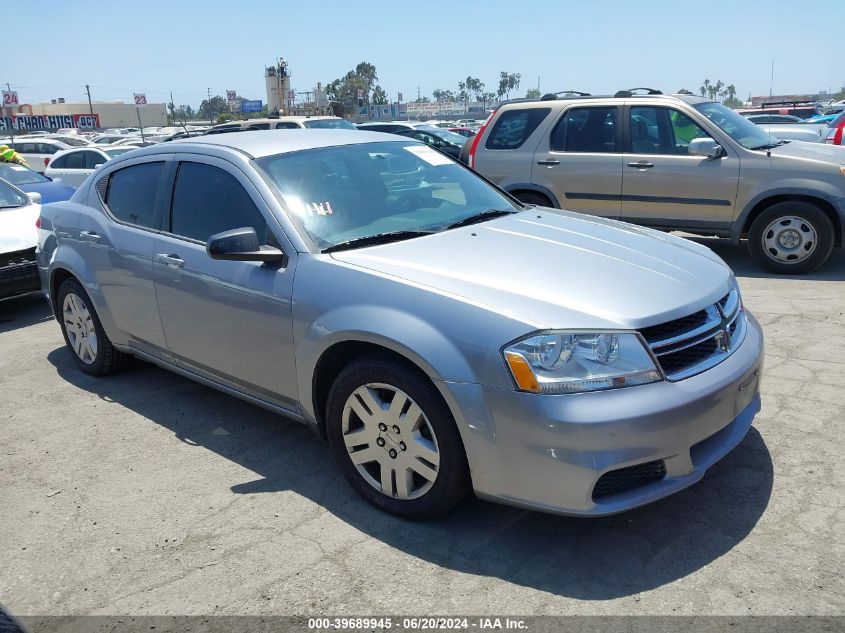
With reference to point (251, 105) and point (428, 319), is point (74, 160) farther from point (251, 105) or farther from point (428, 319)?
point (251, 105)

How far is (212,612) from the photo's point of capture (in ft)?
9.04

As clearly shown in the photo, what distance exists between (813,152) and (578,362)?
599cm

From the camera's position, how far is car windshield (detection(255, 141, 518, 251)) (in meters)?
3.66

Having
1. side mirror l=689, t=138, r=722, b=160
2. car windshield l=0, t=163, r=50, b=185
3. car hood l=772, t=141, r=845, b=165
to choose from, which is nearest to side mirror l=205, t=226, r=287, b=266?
side mirror l=689, t=138, r=722, b=160

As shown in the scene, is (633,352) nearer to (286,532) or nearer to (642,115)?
(286,532)

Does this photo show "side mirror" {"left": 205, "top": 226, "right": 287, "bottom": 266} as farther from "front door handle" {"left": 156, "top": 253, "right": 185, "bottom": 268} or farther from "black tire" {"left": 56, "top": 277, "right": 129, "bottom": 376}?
"black tire" {"left": 56, "top": 277, "right": 129, "bottom": 376}

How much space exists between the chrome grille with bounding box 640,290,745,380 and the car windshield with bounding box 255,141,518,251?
1342mm

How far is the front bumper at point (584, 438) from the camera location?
8.80 feet

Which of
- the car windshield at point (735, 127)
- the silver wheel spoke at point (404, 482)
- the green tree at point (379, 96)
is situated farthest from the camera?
the green tree at point (379, 96)

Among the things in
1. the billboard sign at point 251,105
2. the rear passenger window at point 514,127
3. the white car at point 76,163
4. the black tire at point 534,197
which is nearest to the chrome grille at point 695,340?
the black tire at point 534,197

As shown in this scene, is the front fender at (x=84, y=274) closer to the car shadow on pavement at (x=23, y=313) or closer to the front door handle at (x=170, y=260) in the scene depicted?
the front door handle at (x=170, y=260)

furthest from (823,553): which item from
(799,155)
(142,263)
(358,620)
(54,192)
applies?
(54,192)

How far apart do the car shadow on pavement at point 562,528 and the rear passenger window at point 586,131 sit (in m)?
4.89

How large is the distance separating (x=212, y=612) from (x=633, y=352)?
187cm
